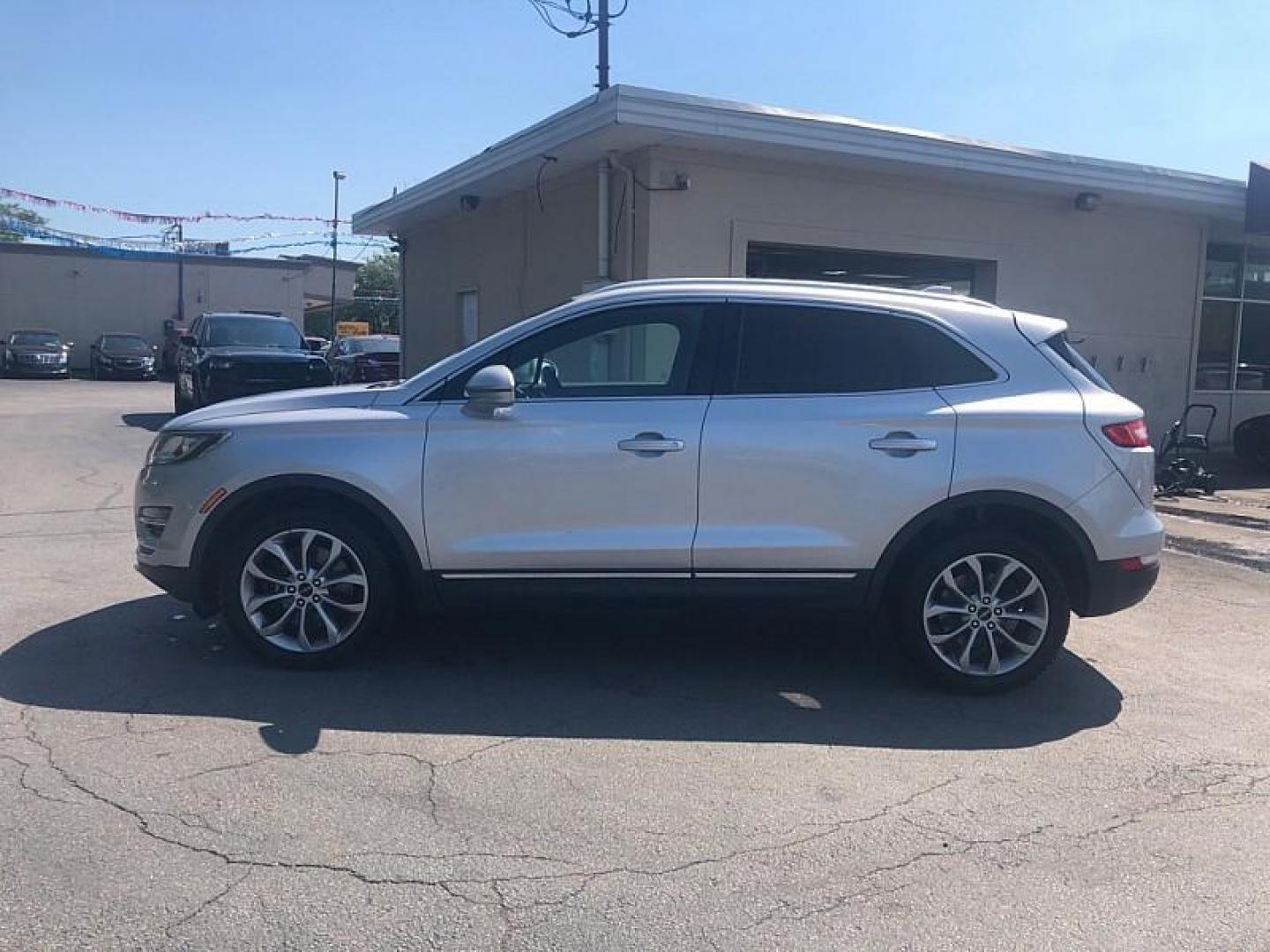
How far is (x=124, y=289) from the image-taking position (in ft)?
136

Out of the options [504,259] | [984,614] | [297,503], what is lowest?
[984,614]

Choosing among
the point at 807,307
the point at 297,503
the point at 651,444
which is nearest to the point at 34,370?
the point at 297,503

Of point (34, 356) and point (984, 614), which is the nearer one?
point (984, 614)

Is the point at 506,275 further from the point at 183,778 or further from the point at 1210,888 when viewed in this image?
the point at 1210,888

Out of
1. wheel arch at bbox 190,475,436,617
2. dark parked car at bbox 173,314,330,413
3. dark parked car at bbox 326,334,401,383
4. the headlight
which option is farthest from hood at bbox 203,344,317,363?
wheel arch at bbox 190,475,436,617

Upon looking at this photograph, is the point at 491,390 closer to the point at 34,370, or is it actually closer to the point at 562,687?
the point at 562,687

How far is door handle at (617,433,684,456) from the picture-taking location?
4941 mm

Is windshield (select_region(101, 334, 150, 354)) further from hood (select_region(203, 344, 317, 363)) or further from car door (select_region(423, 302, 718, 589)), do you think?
car door (select_region(423, 302, 718, 589))

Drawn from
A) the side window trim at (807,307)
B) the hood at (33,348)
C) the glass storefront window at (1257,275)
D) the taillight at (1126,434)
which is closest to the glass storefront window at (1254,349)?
the glass storefront window at (1257,275)

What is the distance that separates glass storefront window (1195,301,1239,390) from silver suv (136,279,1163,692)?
39.2ft

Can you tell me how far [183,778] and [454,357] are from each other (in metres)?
2.24

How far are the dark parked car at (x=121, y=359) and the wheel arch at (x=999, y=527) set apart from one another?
3462 cm

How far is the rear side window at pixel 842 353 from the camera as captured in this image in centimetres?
513

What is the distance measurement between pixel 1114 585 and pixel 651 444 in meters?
2.28
